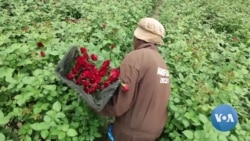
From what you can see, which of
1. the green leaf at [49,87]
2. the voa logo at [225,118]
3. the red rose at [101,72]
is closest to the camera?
the voa logo at [225,118]

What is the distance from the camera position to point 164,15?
5605 mm

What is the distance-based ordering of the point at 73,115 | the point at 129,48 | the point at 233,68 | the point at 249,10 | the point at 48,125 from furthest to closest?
1. the point at 249,10
2. the point at 129,48
3. the point at 233,68
4. the point at 73,115
5. the point at 48,125

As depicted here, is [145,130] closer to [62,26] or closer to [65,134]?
[65,134]

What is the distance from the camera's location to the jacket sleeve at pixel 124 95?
2.22 meters

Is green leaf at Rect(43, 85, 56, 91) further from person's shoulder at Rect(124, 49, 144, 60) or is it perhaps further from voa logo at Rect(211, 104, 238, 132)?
voa logo at Rect(211, 104, 238, 132)

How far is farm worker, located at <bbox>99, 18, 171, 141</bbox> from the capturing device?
7.40ft

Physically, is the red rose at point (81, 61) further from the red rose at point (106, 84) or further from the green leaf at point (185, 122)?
the green leaf at point (185, 122)

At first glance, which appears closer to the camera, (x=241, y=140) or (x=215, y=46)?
(x=241, y=140)

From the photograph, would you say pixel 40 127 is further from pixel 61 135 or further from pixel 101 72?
pixel 101 72

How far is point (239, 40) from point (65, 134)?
146 inches

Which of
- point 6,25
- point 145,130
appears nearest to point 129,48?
point 6,25

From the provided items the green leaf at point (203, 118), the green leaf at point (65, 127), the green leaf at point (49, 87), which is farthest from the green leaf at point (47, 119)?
the green leaf at point (203, 118)

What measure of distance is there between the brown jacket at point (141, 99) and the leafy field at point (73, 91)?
0.47 ft

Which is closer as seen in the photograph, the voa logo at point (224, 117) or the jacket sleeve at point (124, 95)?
the voa logo at point (224, 117)
